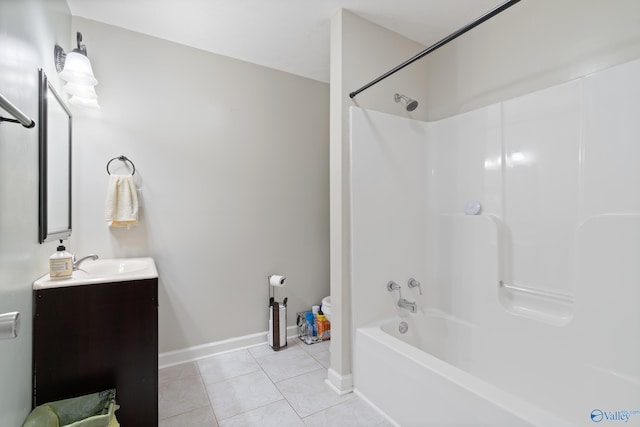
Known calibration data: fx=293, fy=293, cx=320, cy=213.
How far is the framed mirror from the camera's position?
4.76ft

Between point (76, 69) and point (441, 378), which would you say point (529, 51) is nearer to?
point (441, 378)

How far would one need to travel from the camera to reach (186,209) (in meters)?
2.48

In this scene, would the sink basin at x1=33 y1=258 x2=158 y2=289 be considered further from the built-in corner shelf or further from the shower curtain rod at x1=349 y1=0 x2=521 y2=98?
the built-in corner shelf

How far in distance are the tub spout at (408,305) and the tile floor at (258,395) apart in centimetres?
69

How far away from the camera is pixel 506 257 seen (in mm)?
1985

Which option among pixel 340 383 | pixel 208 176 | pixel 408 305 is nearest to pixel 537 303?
pixel 408 305

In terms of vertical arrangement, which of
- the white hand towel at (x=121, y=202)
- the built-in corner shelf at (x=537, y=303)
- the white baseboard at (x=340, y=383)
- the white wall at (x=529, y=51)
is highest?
the white wall at (x=529, y=51)

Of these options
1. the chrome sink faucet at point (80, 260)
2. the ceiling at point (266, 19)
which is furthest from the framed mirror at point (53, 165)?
the ceiling at point (266, 19)

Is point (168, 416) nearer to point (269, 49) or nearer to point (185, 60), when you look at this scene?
point (185, 60)

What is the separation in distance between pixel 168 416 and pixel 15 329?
141 centimetres

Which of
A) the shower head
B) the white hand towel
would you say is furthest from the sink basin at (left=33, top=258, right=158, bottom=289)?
the shower head

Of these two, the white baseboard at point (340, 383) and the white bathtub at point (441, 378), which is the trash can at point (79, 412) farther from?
the white bathtub at point (441, 378)

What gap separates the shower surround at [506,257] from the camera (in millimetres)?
1463

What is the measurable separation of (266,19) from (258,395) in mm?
2664
